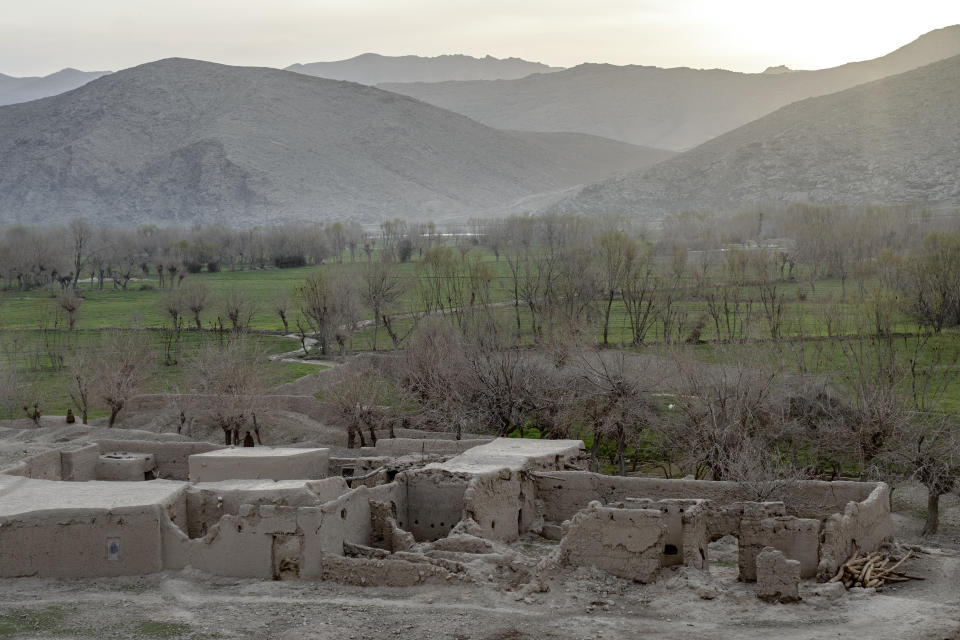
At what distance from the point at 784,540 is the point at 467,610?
6804 mm

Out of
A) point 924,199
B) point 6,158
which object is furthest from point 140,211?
point 924,199

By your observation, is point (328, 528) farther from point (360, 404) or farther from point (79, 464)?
point (360, 404)

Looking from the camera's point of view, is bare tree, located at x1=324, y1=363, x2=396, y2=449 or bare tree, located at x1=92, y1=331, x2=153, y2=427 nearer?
bare tree, located at x1=324, y1=363, x2=396, y2=449

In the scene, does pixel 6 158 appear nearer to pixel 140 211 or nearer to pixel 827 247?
pixel 140 211

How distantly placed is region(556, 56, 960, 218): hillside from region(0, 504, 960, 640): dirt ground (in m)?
98.1

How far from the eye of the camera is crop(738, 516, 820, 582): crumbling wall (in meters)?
23.4

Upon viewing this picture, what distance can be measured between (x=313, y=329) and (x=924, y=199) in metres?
75.1

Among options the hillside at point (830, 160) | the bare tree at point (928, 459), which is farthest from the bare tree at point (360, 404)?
the hillside at point (830, 160)

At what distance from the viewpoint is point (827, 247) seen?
70125 mm

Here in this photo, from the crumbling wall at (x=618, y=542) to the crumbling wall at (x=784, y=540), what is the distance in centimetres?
167

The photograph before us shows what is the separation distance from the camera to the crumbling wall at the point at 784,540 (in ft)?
76.9

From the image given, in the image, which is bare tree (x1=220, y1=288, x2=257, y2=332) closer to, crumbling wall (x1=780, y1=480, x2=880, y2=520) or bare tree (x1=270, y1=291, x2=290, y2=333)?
bare tree (x1=270, y1=291, x2=290, y2=333)

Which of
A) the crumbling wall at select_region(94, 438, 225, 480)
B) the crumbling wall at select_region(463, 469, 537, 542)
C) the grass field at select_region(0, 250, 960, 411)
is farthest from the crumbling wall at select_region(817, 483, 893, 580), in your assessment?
the crumbling wall at select_region(94, 438, 225, 480)

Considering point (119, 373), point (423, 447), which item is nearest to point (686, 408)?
point (423, 447)
